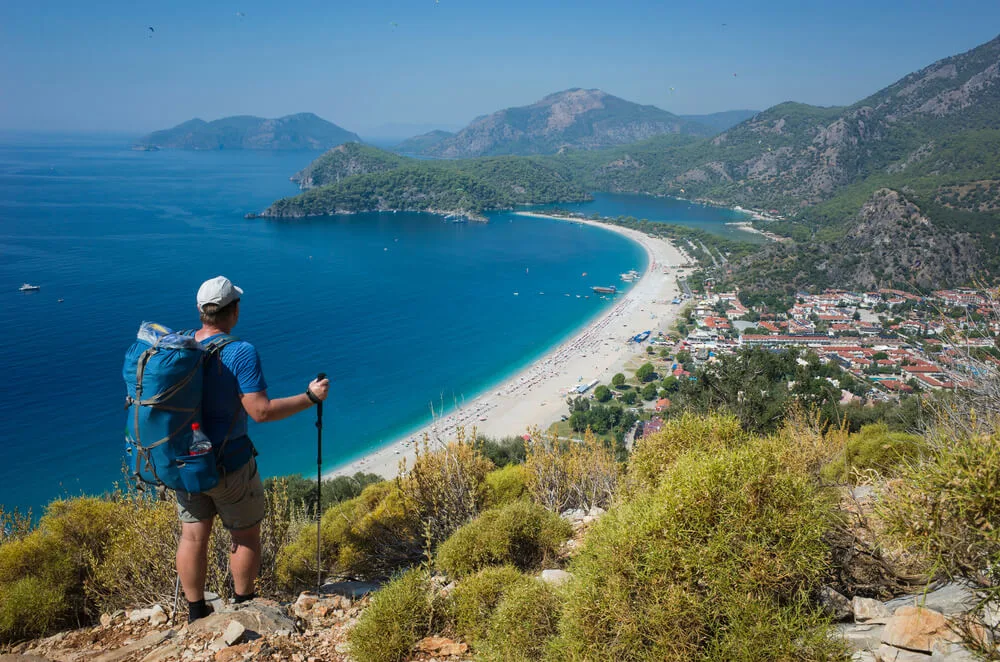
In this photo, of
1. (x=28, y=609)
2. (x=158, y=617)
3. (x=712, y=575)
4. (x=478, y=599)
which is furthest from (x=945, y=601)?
(x=28, y=609)

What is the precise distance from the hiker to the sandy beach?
11137 millimetres

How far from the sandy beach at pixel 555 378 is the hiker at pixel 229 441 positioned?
438 inches

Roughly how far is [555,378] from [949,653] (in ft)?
107

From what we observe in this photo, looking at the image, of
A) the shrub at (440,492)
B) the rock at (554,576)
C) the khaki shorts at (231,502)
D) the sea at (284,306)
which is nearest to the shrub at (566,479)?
the shrub at (440,492)

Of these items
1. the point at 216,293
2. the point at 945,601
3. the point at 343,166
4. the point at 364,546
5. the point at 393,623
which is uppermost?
the point at 343,166

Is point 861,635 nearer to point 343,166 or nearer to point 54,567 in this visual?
point 54,567

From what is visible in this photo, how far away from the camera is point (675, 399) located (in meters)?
12.4

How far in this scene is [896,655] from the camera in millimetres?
2191

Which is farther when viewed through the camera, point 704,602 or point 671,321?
point 671,321

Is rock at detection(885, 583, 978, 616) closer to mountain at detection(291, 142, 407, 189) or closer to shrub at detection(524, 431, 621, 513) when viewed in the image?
shrub at detection(524, 431, 621, 513)

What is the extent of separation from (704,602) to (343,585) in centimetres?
333

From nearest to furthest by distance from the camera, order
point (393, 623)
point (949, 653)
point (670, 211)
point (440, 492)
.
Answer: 1. point (949, 653)
2. point (393, 623)
3. point (440, 492)
4. point (670, 211)

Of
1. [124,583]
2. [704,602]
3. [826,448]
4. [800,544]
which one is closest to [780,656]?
[704,602]

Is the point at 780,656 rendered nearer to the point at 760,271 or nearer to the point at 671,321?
the point at 671,321
